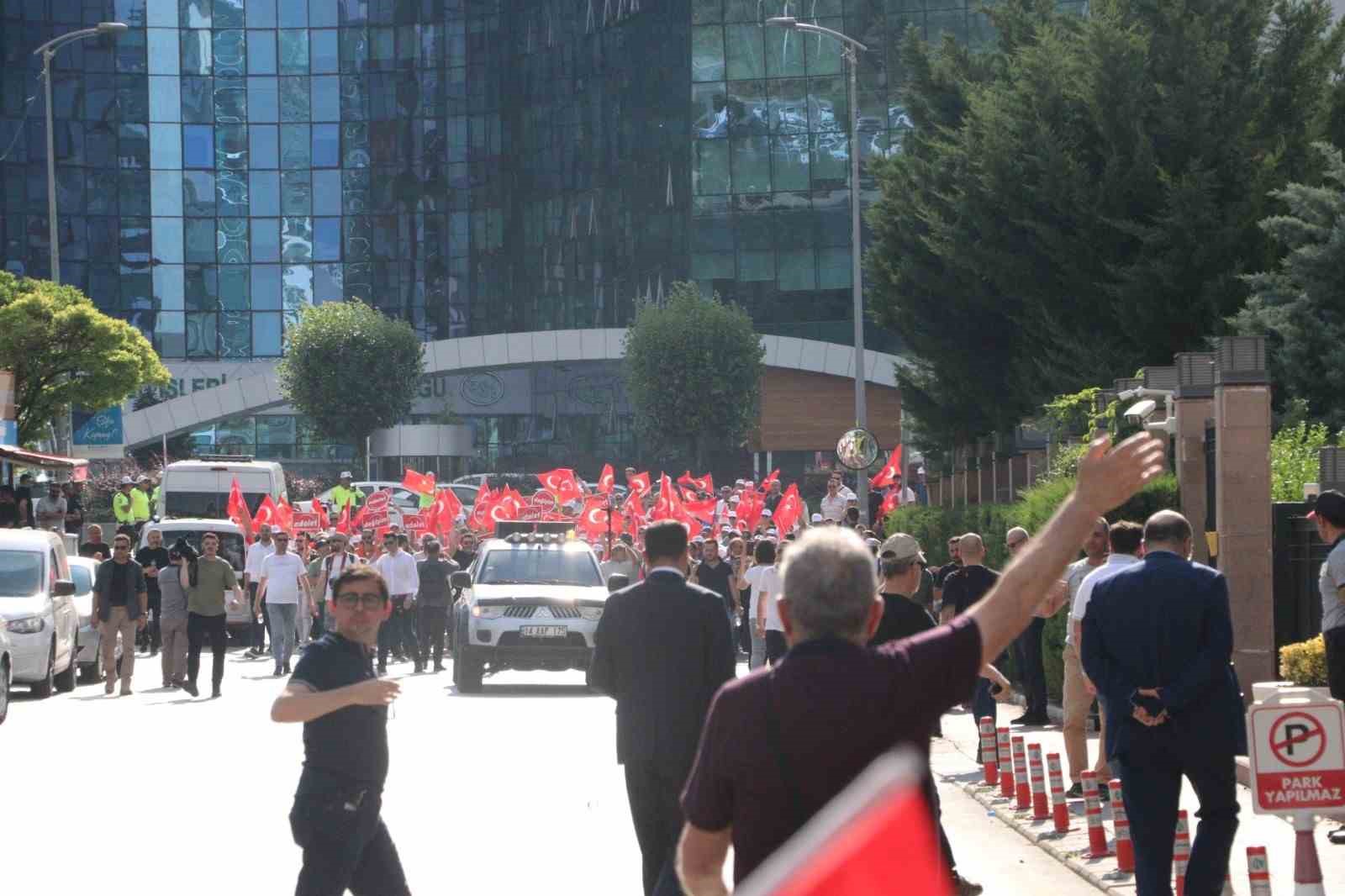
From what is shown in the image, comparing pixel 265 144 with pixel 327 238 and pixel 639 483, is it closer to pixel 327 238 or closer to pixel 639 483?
pixel 327 238

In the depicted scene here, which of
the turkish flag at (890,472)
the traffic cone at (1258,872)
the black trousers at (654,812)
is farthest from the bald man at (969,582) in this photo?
the turkish flag at (890,472)

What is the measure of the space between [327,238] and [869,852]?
346ft

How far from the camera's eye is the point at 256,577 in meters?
28.5

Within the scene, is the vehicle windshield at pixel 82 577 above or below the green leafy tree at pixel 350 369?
below

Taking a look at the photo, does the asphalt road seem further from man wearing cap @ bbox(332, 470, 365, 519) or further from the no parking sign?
man wearing cap @ bbox(332, 470, 365, 519)

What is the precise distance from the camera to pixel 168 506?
4341 cm

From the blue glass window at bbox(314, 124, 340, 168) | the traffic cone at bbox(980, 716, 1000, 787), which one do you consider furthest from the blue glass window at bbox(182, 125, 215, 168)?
the traffic cone at bbox(980, 716, 1000, 787)

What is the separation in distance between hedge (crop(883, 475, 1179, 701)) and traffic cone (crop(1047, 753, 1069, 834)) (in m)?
4.81

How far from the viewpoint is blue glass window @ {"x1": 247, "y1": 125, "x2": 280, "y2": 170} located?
106 m

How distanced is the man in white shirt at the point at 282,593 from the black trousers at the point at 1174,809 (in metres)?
18.9

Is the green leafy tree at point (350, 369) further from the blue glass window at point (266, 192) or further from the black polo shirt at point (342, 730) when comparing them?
the black polo shirt at point (342, 730)

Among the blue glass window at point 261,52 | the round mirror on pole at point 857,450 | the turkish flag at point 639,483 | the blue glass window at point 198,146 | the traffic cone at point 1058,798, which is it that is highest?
the blue glass window at point 261,52

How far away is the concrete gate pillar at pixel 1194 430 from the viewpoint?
1677 cm

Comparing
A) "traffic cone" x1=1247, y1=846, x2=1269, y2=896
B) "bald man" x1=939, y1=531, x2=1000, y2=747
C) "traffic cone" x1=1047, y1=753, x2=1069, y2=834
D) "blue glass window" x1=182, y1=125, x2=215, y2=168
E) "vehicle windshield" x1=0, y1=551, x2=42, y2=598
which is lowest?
"traffic cone" x1=1047, y1=753, x2=1069, y2=834
